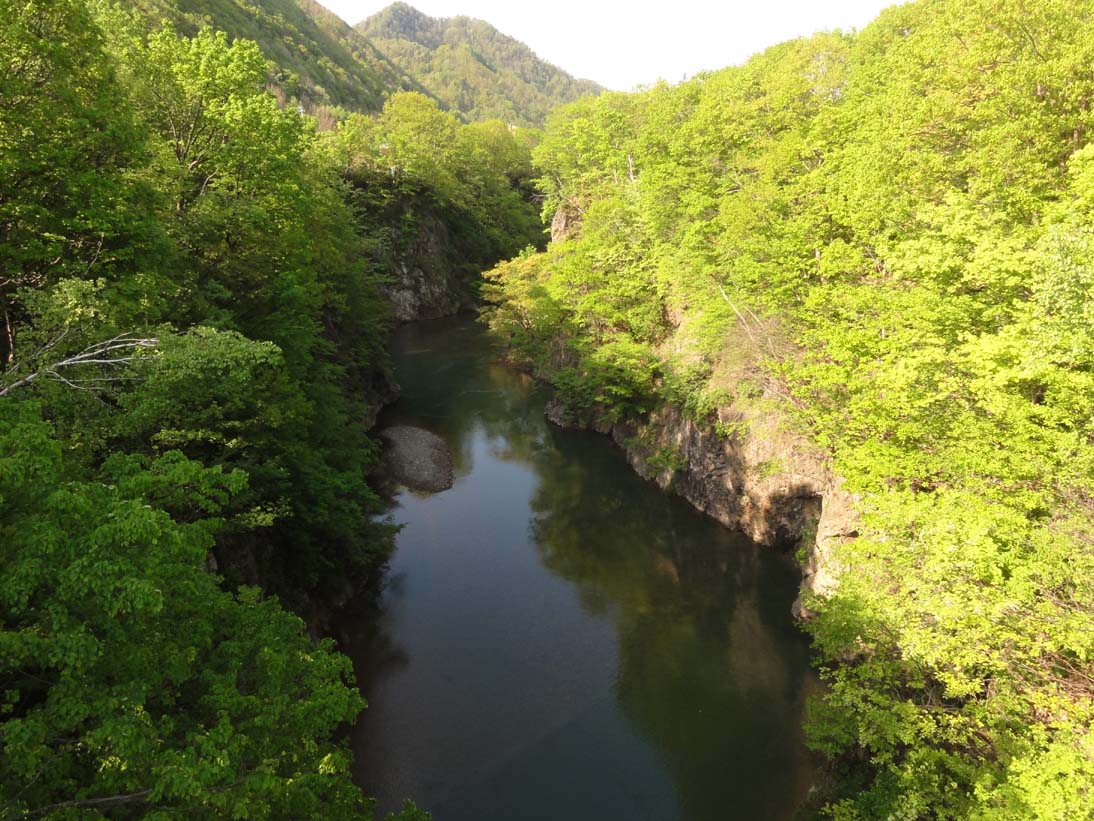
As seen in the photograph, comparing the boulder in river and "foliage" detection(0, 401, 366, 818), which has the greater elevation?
"foliage" detection(0, 401, 366, 818)

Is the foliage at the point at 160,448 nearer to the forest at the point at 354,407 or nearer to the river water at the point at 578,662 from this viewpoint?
the forest at the point at 354,407

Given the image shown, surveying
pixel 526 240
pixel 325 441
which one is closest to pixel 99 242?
pixel 325 441

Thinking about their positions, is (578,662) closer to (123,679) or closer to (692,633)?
(692,633)

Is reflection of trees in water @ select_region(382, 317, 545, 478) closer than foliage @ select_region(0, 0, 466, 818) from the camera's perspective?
No

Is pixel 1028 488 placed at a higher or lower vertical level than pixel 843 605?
higher

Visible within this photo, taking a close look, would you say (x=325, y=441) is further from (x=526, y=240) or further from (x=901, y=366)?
(x=526, y=240)

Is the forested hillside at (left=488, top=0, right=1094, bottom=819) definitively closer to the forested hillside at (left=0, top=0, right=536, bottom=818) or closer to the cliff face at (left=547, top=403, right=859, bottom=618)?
the cliff face at (left=547, top=403, right=859, bottom=618)

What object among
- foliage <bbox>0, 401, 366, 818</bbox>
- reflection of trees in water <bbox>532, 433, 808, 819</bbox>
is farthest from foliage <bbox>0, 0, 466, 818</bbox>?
reflection of trees in water <bbox>532, 433, 808, 819</bbox>
